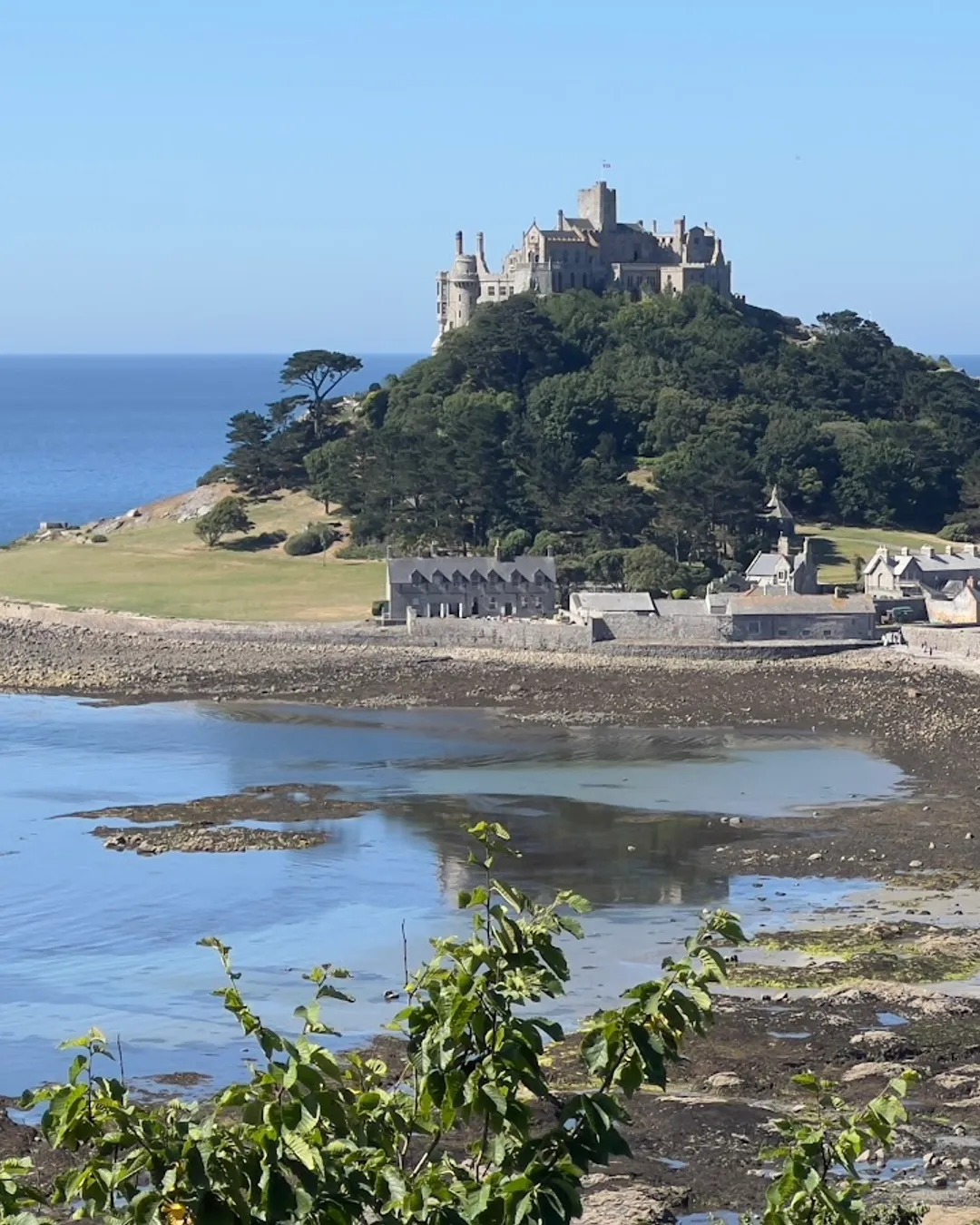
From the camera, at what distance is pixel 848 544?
227 ft

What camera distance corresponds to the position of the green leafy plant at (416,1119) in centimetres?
631

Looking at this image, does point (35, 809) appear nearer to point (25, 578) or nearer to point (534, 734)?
point (534, 734)

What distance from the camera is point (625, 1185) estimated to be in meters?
17.4

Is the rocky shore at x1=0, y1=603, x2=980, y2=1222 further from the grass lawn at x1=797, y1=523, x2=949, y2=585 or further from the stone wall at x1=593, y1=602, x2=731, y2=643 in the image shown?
the grass lawn at x1=797, y1=523, x2=949, y2=585

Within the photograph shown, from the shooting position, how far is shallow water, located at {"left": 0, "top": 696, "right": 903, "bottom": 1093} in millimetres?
24125

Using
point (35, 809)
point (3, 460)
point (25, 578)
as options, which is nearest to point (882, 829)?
point (35, 809)

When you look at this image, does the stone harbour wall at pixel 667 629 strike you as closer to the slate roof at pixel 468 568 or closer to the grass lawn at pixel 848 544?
the slate roof at pixel 468 568

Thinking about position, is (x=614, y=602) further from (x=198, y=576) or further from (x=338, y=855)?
(x=338, y=855)

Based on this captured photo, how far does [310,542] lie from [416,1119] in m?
64.4

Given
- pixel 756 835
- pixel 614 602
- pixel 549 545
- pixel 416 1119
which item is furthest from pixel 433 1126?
Result: pixel 549 545

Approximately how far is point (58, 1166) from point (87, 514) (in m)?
98.1

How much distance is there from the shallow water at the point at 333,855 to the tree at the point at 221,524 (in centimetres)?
2388

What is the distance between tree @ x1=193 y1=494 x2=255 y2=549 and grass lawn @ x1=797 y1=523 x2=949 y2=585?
2046 cm

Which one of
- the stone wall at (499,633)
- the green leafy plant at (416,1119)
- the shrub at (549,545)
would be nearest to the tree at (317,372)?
the shrub at (549,545)
